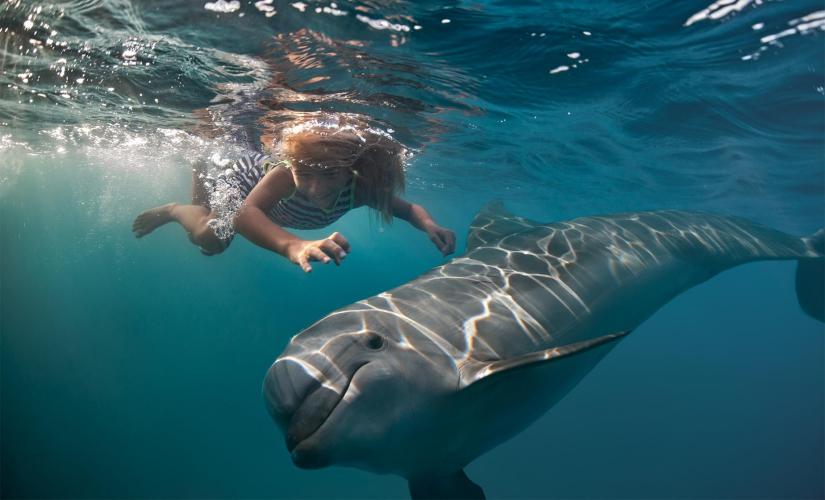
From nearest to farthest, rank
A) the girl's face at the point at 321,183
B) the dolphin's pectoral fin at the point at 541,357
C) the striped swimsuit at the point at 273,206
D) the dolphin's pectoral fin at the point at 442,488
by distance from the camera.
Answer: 1. the dolphin's pectoral fin at the point at 541,357
2. the dolphin's pectoral fin at the point at 442,488
3. the girl's face at the point at 321,183
4. the striped swimsuit at the point at 273,206

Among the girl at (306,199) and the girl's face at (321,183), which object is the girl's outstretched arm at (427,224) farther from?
the girl's face at (321,183)

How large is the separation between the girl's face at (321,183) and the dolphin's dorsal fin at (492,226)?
1.92m

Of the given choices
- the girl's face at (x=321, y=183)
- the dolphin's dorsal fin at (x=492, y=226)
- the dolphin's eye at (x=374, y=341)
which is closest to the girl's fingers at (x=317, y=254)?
the dolphin's eye at (x=374, y=341)

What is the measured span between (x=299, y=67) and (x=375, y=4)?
92.7 inches

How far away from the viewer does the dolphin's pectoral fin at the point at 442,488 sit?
12.9 ft

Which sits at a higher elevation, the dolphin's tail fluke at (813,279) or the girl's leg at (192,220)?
the girl's leg at (192,220)

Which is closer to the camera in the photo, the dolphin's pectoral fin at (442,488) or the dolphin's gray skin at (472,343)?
the dolphin's gray skin at (472,343)

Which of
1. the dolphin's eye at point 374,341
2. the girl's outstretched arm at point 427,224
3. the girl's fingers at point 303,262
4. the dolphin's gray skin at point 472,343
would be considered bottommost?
the dolphin's gray skin at point 472,343

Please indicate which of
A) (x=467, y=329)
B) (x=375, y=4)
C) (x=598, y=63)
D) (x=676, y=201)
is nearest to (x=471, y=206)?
(x=676, y=201)

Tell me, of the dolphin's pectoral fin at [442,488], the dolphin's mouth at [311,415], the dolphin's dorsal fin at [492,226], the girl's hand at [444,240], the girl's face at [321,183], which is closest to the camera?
the dolphin's mouth at [311,415]

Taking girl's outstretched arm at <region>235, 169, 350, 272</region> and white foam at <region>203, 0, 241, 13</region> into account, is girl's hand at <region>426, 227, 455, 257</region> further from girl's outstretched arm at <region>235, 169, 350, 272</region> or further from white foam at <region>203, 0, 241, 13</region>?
white foam at <region>203, 0, 241, 13</region>

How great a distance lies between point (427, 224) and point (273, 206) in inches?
77.2

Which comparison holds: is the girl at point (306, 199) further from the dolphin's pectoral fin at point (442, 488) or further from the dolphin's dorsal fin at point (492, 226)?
the dolphin's pectoral fin at point (442, 488)

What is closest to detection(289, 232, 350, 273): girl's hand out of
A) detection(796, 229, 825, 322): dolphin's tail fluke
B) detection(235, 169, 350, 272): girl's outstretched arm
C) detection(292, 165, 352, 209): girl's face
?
detection(235, 169, 350, 272): girl's outstretched arm
